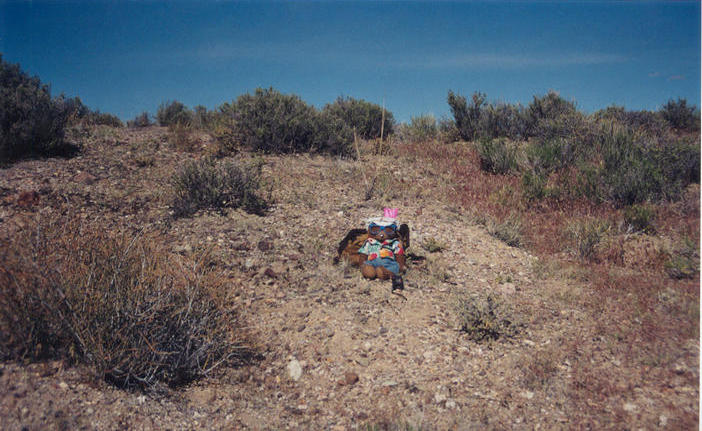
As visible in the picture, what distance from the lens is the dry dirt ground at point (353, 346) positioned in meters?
2.46

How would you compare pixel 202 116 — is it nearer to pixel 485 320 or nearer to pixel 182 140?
pixel 182 140

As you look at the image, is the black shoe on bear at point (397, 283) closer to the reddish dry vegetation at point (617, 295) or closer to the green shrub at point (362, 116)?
the reddish dry vegetation at point (617, 295)

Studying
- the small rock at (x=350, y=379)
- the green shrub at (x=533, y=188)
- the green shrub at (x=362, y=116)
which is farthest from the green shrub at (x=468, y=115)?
the small rock at (x=350, y=379)

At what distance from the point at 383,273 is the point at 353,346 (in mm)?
1258

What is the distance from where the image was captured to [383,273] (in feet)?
15.0

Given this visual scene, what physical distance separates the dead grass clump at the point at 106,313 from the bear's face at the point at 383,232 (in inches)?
78.0

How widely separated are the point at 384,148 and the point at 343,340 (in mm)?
7772

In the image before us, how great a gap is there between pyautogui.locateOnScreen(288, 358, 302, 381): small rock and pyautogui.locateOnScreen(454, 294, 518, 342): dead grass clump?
5.34 feet

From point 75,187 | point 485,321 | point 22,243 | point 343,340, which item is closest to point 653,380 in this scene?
point 485,321

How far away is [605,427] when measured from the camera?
7.80 ft

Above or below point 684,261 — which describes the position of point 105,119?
above

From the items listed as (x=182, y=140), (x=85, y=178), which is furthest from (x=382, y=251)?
(x=182, y=140)

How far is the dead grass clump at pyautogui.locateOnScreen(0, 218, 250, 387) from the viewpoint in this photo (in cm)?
246

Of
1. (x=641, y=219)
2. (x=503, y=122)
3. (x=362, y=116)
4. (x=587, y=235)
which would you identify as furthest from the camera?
(x=362, y=116)
